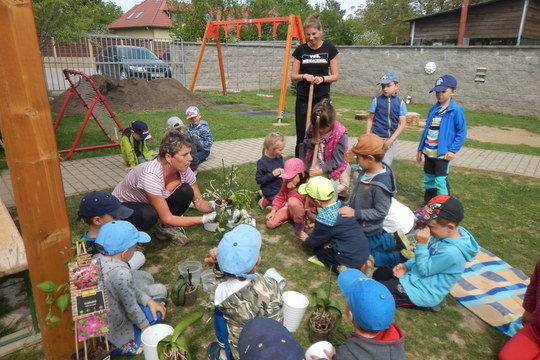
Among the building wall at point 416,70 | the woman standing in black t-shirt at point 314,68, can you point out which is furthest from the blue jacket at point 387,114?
the building wall at point 416,70

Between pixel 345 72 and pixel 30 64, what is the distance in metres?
18.4

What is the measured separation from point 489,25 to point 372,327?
24001 mm

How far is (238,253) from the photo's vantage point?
1.96 metres

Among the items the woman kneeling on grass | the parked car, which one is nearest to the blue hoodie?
the woman kneeling on grass

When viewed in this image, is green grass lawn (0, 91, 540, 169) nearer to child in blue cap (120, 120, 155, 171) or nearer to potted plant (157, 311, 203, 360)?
child in blue cap (120, 120, 155, 171)

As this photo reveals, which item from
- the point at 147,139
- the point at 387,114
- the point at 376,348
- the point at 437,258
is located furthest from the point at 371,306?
the point at 147,139

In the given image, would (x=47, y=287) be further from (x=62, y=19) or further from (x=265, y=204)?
(x=62, y=19)

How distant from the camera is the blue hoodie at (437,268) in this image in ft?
→ 9.05

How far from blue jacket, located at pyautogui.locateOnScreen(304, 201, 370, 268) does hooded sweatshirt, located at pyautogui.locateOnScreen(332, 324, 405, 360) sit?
141cm

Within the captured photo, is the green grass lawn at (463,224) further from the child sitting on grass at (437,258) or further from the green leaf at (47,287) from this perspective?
the green leaf at (47,287)

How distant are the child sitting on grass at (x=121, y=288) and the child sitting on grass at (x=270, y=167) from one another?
2.45m

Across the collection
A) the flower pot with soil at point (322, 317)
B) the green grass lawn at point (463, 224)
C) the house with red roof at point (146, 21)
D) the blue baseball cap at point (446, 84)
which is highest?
the house with red roof at point (146, 21)

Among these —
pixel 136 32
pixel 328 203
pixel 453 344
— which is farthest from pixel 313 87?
pixel 136 32

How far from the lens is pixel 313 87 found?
5.52 meters
